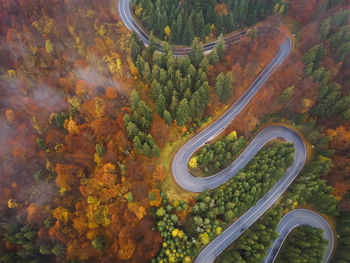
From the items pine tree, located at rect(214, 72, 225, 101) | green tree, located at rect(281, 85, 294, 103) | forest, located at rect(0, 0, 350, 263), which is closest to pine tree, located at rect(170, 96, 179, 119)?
forest, located at rect(0, 0, 350, 263)

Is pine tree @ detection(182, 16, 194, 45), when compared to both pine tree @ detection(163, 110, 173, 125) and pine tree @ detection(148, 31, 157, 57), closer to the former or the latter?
pine tree @ detection(148, 31, 157, 57)

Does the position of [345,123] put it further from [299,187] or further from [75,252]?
[75,252]

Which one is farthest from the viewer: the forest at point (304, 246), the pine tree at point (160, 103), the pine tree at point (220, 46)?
the pine tree at point (220, 46)

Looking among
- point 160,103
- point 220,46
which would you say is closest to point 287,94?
point 220,46

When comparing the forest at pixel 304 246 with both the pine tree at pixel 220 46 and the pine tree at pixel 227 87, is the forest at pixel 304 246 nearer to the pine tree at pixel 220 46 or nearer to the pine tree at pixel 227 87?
the pine tree at pixel 227 87

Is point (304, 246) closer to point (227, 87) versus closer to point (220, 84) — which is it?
point (227, 87)

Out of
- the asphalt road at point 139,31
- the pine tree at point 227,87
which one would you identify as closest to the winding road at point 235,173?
the pine tree at point 227,87

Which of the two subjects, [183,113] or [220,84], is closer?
[183,113]
